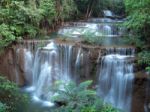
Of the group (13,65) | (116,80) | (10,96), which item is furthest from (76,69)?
(10,96)

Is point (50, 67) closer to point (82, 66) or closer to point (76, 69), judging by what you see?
point (76, 69)

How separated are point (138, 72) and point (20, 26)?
252 inches

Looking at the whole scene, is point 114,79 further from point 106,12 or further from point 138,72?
point 106,12

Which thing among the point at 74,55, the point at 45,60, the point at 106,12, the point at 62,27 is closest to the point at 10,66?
the point at 45,60

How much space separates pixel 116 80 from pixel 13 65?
4.69 metres

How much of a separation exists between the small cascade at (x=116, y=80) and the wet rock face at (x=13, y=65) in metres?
3.72

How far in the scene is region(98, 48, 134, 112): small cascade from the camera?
11250 mm

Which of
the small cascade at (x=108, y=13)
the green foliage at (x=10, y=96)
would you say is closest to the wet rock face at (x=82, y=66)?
the green foliage at (x=10, y=96)

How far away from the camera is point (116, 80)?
37.9ft

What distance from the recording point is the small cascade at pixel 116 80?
11.2 m

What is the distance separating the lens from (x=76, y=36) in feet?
50.9

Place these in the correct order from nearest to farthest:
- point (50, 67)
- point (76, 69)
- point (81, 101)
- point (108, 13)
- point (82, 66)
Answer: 1. point (81, 101)
2. point (82, 66)
3. point (76, 69)
4. point (50, 67)
5. point (108, 13)

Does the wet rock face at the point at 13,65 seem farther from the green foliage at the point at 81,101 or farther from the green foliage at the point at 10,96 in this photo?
the green foliage at the point at 81,101

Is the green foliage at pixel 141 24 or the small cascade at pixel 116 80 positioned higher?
the green foliage at pixel 141 24
